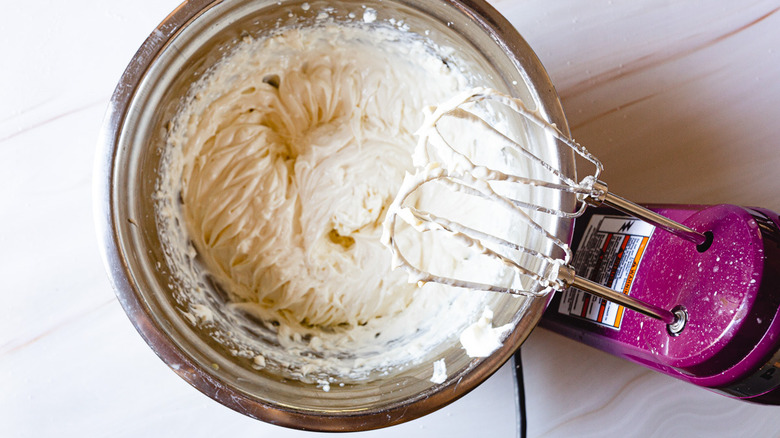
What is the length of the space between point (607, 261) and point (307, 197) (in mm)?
430

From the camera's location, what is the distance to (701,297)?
0.53 metres

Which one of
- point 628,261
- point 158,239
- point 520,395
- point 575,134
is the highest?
point 575,134

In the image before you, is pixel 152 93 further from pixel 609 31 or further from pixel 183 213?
pixel 609 31

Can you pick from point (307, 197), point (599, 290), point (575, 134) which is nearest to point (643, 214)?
point (599, 290)

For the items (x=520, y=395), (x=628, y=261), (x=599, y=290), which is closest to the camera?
(x=599, y=290)

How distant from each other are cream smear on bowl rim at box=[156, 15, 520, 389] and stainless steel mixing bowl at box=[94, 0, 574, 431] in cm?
4

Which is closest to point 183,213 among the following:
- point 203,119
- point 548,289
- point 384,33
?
point 203,119

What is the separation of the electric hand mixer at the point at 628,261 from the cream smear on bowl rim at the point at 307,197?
0.14m

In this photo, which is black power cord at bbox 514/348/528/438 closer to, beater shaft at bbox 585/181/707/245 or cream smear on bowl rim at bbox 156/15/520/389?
cream smear on bowl rim at bbox 156/15/520/389

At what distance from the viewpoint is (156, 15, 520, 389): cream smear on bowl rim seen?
2.28 feet

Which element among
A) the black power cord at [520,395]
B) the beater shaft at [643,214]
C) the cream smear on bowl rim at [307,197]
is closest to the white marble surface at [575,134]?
the black power cord at [520,395]

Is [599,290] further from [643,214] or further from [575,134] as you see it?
[575,134]

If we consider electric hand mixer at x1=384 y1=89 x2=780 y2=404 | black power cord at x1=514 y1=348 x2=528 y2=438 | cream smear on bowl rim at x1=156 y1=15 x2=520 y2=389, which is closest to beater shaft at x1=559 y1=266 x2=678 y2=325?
electric hand mixer at x1=384 y1=89 x2=780 y2=404

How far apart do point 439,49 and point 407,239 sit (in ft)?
0.91
